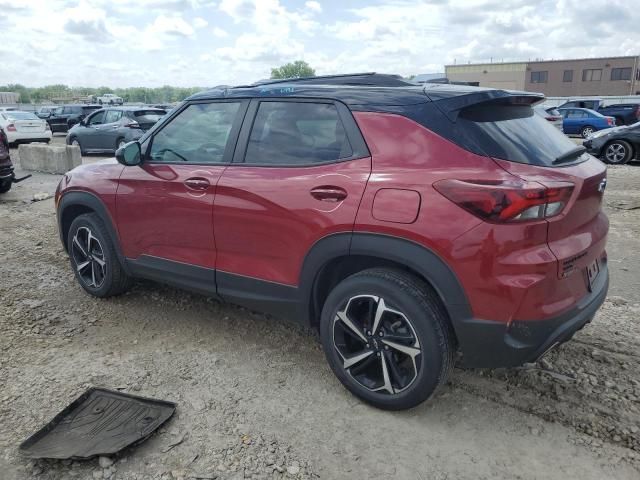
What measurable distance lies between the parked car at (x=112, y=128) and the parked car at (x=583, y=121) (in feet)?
54.9

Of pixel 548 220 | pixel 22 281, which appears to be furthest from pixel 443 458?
pixel 22 281

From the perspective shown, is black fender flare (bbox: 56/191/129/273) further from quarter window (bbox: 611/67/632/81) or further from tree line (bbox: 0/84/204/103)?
tree line (bbox: 0/84/204/103)

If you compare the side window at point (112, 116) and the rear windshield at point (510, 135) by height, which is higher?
the rear windshield at point (510, 135)

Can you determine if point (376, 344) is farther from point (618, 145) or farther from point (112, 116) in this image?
point (112, 116)

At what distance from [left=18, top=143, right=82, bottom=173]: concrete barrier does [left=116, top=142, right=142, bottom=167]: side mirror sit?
899 cm

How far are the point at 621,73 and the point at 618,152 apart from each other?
59.7m

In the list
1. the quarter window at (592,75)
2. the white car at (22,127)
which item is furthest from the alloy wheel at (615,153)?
the quarter window at (592,75)

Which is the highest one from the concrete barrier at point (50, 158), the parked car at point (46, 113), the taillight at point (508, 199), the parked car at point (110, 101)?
the taillight at point (508, 199)

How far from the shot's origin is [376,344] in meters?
2.86

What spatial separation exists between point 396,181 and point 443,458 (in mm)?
1390

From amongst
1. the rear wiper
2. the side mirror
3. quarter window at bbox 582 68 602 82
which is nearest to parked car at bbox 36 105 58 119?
the side mirror

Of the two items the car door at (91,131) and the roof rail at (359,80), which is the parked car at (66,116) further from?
the roof rail at (359,80)

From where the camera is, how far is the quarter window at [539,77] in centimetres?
6681

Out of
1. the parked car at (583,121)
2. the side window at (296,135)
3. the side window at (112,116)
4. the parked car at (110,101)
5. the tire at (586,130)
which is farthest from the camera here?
the parked car at (110,101)
